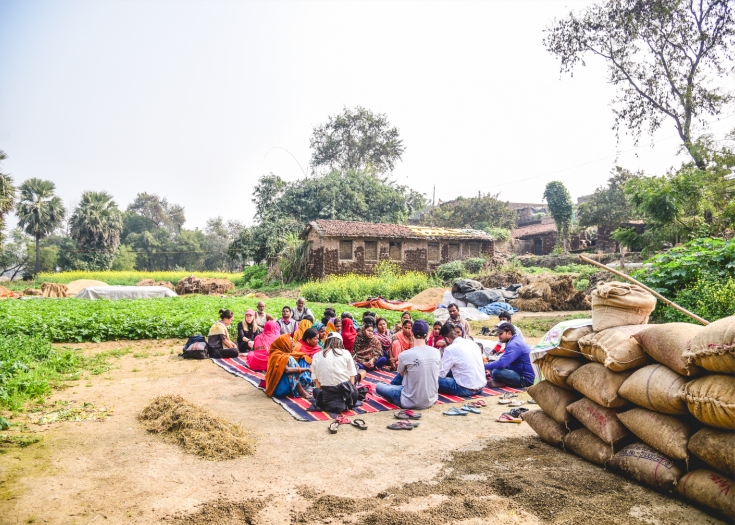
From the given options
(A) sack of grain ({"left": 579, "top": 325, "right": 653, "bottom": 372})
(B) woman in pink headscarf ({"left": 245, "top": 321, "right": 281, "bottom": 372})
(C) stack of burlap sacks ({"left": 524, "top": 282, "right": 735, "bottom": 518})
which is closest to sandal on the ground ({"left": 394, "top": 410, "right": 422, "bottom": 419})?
(C) stack of burlap sacks ({"left": 524, "top": 282, "right": 735, "bottom": 518})

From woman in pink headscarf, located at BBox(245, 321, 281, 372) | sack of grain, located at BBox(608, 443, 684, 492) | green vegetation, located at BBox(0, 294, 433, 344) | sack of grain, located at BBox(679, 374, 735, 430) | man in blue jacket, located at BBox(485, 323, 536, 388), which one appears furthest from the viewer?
green vegetation, located at BBox(0, 294, 433, 344)

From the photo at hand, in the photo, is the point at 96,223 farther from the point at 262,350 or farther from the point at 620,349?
the point at 620,349

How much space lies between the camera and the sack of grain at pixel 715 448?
2.89 m

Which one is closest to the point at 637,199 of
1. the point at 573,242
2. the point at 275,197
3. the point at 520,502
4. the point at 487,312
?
the point at 487,312

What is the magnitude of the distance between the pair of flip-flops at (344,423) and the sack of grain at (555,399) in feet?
6.43

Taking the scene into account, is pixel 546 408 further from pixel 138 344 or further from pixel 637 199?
pixel 637 199

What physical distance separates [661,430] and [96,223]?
1653 inches

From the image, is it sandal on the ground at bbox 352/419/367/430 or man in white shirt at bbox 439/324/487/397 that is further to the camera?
man in white shirt at bbox 439/324/487/397

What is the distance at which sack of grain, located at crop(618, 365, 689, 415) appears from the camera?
10.8 feet

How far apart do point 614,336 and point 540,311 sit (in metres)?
13.3

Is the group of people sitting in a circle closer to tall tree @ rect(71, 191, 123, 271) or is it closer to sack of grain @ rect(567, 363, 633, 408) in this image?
sack of grain @ rect(567, 363, 633, 408)

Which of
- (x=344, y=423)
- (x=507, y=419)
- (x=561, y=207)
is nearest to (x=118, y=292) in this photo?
(x=344, y=423)

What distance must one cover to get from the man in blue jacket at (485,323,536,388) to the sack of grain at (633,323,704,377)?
11.3 ft

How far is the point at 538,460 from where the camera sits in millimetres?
4172
